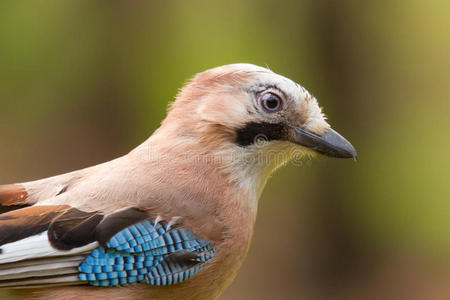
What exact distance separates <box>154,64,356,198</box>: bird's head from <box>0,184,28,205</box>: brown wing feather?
0.85 meters

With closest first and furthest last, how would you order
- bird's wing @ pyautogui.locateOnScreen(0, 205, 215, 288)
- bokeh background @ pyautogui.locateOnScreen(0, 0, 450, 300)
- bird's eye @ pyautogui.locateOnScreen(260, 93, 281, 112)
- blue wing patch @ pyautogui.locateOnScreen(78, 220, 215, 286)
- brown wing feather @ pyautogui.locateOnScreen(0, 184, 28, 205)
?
1. bird's wing @ pyautogui.locateOnScreen(0, 205, 215, 288)
2. blue wing patch @ pyautogui.locateOnScreen(78, 220, 215, 286)
3. brown wing feather @ pyautogui.locateOnScreen(0, 184, 28, 205)
4. bird's eye @ pyautogui.locateOnScreen(260, 93, 281, 112)
5. bokeh background @ pyautogui.locateOnScreen(0, 0, 450, 300)

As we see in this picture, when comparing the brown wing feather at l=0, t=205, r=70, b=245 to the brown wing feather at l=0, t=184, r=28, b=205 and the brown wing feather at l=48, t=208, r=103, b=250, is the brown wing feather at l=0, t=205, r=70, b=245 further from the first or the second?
the brown wing feather at l=0, t=184, r=28, b=205

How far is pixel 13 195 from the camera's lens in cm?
378

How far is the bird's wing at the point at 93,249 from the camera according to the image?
3225 mm

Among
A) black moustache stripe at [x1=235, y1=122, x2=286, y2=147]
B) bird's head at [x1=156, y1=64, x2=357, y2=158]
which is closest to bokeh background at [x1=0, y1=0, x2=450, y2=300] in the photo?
bird's head at [x1=156, y1=64, x2=357, y2=158]

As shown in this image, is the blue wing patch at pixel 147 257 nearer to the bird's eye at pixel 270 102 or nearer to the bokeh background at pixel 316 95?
the bird's eye at pixel 270 102

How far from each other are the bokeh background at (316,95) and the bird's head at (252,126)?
4.95m

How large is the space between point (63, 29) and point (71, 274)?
6010 millimetres

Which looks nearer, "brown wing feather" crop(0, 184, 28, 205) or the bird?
the bird

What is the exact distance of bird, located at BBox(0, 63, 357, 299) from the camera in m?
3.30

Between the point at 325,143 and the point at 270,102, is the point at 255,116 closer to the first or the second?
the point at 270,102

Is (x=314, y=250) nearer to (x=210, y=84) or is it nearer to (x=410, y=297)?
(x=410, y=297)

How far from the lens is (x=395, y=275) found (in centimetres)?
975

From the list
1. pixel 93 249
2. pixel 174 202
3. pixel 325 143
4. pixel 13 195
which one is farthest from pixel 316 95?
pixel 93 249
